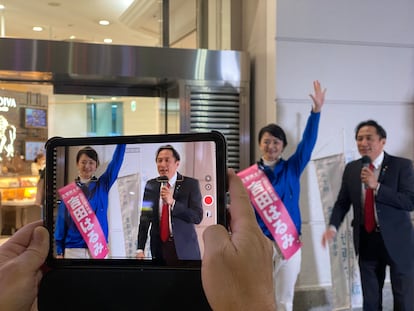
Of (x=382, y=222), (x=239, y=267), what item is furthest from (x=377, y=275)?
(x=239, y=267)

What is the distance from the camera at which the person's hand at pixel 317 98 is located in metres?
3.29

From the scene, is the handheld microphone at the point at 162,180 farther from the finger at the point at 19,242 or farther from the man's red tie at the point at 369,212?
the man's red tie at the point at 369,212

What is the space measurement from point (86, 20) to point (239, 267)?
3400 mm

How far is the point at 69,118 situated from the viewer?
11.8 feet

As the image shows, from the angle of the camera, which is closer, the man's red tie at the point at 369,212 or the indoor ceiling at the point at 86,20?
the man's red tie at the point at 369,212

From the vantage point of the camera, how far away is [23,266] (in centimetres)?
92

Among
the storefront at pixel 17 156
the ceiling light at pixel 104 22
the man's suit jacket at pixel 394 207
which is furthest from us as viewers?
the ceiling light at pixel 104 22

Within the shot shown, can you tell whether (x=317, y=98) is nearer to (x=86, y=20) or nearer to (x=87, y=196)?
(x=86, y=20)

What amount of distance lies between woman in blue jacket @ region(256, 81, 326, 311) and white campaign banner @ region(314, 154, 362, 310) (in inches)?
9.9

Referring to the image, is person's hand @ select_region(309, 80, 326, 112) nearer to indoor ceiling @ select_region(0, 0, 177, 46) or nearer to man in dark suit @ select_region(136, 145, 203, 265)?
indoor ceiling @ select_region(0, 0, 177, 46)

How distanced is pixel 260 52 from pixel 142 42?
0.96 meters

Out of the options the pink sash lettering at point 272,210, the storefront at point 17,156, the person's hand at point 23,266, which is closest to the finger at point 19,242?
the person's hand at point 23,266

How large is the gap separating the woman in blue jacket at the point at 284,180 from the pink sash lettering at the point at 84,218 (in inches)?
87.2

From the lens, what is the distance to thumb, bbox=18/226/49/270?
928 millimetres
